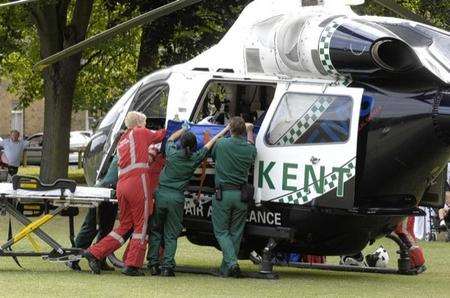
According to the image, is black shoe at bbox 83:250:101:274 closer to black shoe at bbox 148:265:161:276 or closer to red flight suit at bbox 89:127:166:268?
red flight suit at bbox 89:127:166:268

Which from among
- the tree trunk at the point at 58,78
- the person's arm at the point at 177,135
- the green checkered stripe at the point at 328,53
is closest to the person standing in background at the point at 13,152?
the tree trunk at the point at 58,78

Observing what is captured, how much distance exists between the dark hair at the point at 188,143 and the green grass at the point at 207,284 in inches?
57.3

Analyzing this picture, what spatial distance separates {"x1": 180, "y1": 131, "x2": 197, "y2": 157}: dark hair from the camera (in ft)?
47.9

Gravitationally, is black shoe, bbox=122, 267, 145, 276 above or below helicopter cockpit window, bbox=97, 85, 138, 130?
below

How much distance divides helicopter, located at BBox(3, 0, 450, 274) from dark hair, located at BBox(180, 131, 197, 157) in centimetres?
66

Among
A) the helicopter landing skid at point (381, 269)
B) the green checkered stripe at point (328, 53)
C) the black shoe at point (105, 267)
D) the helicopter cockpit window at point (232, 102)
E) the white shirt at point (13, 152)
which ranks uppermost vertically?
the green checkered stripe at point (328, 53)

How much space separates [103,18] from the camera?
37.1m

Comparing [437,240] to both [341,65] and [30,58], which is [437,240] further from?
[30,58]

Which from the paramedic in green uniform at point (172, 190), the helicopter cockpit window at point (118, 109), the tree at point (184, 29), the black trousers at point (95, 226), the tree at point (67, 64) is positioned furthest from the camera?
the tree at point (67, 64)

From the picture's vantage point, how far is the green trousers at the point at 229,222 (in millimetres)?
14531

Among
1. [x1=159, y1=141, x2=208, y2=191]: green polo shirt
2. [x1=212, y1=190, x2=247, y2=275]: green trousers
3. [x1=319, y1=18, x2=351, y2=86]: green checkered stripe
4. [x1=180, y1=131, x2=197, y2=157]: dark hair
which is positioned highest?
[x1=319, y1=18, x2=351, y2=86]: green checkered stripe

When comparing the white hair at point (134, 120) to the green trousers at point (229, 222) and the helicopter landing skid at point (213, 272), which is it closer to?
the green trousers at point (229, 222)

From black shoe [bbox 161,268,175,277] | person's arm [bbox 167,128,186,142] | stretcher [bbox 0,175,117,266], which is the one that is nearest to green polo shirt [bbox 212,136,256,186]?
person's arm [bbox 167,128,186,142]

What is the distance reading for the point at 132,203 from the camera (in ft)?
48.4
